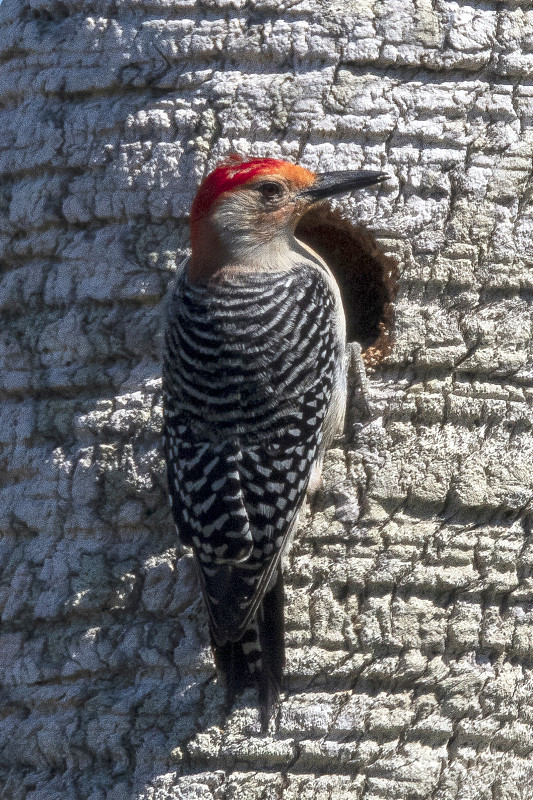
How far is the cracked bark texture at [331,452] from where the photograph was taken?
320 centimetres

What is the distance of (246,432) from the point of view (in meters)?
3.39

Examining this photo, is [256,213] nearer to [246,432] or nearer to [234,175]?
[234,175]

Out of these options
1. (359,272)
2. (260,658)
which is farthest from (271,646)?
(359,272)

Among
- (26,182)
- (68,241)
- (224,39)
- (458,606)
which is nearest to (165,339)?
(68,241)

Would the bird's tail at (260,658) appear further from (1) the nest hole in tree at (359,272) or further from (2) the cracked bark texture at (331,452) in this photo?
(1) the nest hole in tree at (359,272)

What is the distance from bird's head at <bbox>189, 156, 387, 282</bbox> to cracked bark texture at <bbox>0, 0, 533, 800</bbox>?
0.09 m

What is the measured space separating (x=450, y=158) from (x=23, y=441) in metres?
1.74

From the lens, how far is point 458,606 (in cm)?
334

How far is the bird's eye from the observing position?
365 cm

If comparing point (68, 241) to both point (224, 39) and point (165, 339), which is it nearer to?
point (165, 339)

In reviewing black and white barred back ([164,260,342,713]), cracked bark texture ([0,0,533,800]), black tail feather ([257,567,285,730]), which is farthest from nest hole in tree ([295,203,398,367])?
black tail feather ([257,567,285,730])

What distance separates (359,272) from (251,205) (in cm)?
76

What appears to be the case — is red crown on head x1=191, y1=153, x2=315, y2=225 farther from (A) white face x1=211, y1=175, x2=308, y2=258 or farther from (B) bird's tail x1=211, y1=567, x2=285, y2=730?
(B) bird's tail x1=211, y1=567, x2=285, y2=730

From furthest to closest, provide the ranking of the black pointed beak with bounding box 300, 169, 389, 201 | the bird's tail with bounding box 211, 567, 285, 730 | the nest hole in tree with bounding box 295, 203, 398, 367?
the nest hole in tree with bounding box 295, 203, 398, 367 < the black pointed beak with bounding box 300, 169, 389, 201 < the bird's tail with bounding box 211, 567, 285, 730
